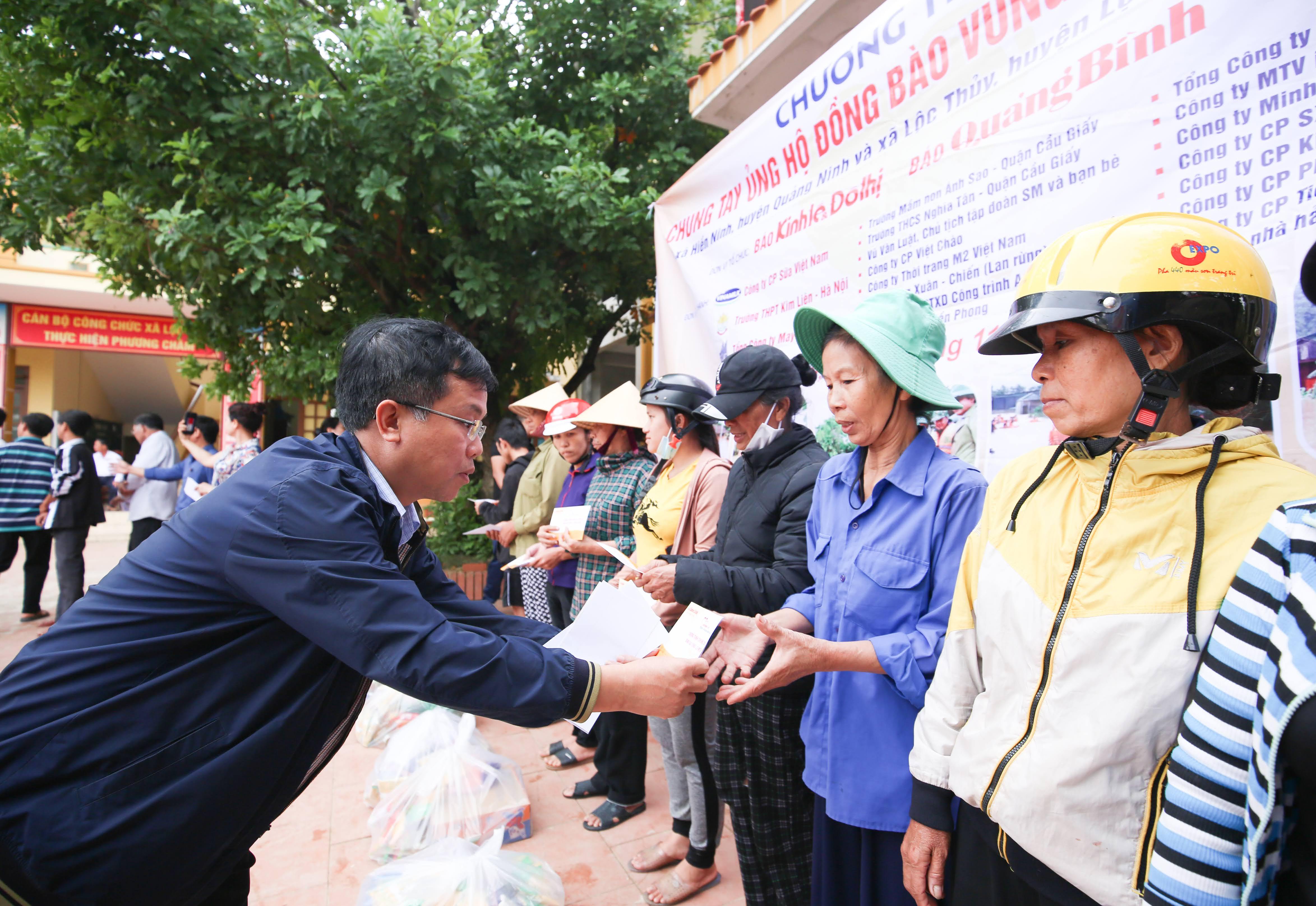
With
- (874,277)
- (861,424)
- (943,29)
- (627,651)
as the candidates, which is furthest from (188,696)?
(943,29)

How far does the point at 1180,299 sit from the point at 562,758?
370cm

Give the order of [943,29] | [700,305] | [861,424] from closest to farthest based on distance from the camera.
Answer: [861,424] → [943,29] → [700,305]

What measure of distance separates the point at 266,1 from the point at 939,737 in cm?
631

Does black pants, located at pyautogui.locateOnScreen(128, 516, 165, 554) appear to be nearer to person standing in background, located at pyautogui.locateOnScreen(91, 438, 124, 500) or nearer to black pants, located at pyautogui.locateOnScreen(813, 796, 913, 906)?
person standing in background, located at pyautogui.locateOnScreen(91, 438, 124, 500)

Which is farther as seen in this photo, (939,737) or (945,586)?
(945,586)

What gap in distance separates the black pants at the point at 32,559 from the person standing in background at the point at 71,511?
9.3 inches

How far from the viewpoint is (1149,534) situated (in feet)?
3.53

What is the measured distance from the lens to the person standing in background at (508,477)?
516 centimetres

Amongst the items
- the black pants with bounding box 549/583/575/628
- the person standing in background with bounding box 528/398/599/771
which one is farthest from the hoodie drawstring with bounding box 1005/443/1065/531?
the black pants with bounding box 549/583/575/628

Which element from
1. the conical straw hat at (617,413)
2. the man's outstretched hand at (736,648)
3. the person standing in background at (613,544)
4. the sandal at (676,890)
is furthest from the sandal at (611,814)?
the conical straw hat at (617,413)

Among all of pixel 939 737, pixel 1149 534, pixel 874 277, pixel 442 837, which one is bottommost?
pixel 442 837

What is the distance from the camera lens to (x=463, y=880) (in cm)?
229

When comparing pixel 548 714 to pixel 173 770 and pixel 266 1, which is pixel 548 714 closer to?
pixel 173 770

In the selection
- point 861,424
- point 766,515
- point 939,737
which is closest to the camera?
point 939,737
